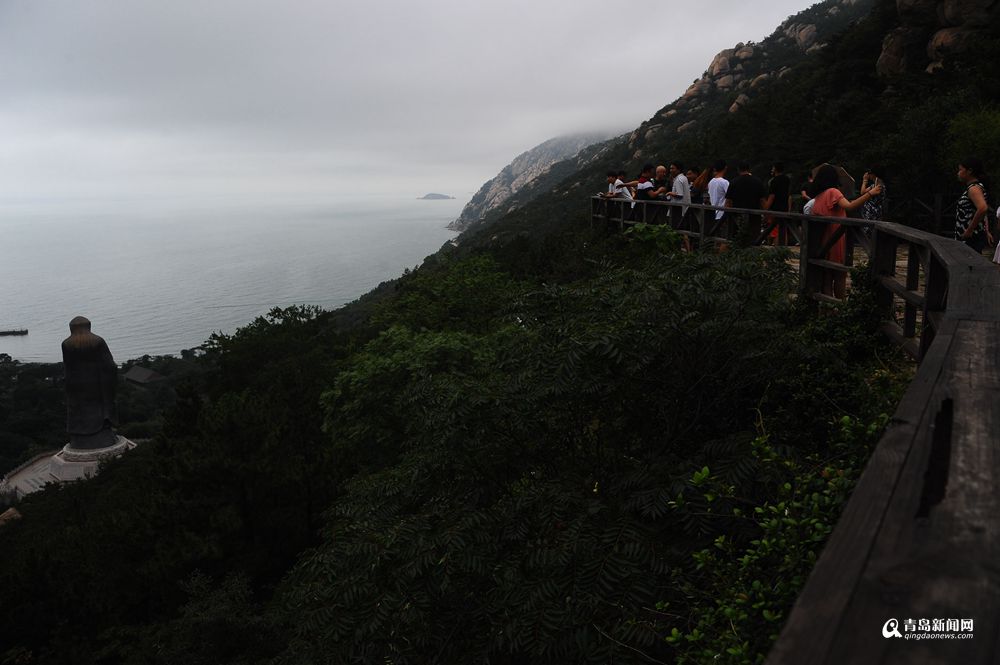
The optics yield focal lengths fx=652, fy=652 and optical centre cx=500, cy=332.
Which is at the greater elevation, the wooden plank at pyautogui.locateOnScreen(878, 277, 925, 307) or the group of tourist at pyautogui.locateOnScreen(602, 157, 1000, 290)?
the group of tourist at pyautogui.locateOnScreen(602, 157, 1000, 290)

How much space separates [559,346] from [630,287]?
1.31 m

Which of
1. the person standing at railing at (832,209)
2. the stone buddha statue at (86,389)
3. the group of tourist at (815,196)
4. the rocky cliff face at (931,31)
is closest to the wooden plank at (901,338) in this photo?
the group of tourist at (815,196)

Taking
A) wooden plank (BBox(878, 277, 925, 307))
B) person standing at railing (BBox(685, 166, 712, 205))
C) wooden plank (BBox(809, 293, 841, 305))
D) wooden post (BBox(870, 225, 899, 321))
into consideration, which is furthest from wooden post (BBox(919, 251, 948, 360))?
person standing at railing (BBox(685, 166, 712, 205))

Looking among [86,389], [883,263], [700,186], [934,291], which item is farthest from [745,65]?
[934,291]

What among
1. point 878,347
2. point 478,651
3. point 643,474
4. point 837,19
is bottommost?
point 478,651

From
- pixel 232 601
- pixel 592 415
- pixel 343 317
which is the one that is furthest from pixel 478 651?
pixel 343 317

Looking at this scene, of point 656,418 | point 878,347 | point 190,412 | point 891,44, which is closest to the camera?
point 878,347

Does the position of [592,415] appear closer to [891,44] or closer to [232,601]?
[232,601]

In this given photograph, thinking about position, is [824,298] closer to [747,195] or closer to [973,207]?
[973,207]

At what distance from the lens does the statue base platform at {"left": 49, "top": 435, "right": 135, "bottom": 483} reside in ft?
125

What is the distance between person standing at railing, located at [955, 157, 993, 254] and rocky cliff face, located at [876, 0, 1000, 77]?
28.3 meters

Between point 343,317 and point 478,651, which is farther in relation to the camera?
point 343,317

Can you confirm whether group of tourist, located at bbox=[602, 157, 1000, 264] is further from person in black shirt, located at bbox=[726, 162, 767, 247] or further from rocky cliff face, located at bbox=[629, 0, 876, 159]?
rocky cliff face, located at bbox=[629, 0, 876, 159]

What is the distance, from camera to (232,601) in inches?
551
